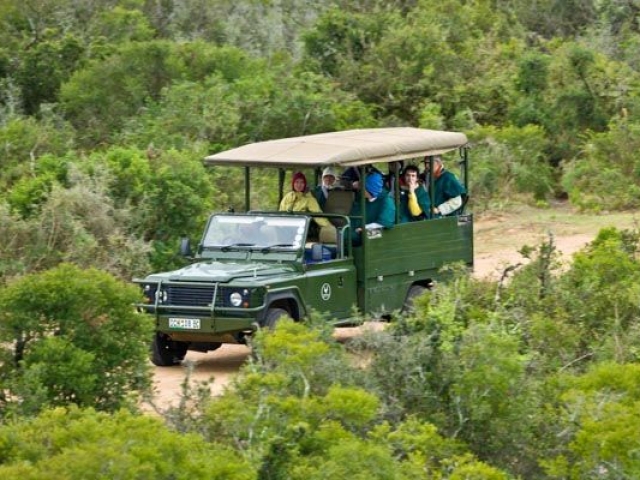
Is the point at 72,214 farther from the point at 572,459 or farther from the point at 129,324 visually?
the point at 572,459

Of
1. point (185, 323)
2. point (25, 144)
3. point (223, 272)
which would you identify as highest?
point (25, 144)

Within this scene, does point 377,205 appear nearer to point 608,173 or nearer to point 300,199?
point 300,199

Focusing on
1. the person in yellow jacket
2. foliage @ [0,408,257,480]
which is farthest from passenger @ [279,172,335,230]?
foliage @ [0,408,257,480]

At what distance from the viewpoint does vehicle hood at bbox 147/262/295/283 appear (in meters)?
14.5

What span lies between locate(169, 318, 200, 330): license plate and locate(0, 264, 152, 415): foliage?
8.16ft

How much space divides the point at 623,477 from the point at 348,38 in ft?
58.4

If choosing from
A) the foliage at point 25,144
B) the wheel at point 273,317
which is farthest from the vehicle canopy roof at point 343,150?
the foliage at point 25,144

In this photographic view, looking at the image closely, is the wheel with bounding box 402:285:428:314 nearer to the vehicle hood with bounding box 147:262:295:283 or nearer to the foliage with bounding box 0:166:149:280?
the vehicle hood with bounding box 147:262:295:283

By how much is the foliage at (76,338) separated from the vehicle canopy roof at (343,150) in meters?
3.76

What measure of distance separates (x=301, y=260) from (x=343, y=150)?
111 centimetres

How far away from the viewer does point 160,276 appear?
580 inches

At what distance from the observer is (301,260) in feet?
48.9

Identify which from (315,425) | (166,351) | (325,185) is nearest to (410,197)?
(325,185)

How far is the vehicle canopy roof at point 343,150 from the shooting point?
15.2 meters
